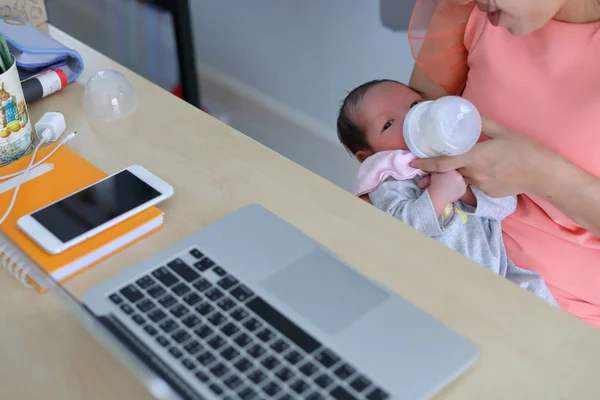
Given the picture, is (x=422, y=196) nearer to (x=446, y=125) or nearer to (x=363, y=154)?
(x=446, y=125)

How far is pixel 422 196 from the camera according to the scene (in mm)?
1012

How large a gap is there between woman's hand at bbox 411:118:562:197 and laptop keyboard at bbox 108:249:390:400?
1.55 ft

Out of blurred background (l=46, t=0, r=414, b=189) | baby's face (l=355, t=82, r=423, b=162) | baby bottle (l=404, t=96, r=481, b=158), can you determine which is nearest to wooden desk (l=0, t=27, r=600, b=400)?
baby bottle (l=404, t=96, r=481, b=158)

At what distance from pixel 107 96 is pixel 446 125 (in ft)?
1.66

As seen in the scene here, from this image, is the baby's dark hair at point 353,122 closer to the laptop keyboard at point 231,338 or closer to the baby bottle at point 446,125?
the baby bottle at point 446,125

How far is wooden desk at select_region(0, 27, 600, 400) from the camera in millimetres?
612

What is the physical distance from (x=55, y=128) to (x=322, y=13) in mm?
1145

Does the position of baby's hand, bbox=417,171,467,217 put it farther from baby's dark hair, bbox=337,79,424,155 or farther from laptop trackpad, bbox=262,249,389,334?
laptop trackpad, bbox=262,249,389,334

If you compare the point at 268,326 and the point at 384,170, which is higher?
the point at 268,326

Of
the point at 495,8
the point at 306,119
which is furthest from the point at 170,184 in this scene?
the point at 306,119

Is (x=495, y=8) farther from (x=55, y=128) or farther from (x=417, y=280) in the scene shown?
(x=55, y=128)

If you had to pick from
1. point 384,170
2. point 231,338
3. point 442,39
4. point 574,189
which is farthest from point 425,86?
point 231,338

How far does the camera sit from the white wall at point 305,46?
1787mm

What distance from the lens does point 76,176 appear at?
0.84m
